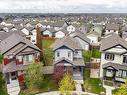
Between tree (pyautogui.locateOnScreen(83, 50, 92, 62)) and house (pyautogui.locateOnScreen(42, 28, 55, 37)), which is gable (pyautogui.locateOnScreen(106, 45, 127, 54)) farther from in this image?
house (pyautogui.locateOnScreen(42, 28, 55, 37))

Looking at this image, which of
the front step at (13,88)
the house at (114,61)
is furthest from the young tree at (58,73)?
the house at (114,61)

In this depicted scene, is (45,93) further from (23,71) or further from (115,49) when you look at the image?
Answer: (115,49)

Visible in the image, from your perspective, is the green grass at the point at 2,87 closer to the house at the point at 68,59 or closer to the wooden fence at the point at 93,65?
the house at the point at 68,59

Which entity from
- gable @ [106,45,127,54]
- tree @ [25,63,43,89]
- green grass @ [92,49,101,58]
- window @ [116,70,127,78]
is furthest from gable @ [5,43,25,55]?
green grass @ [92,49,101,58]

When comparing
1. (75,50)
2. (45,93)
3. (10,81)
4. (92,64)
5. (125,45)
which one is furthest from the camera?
(92,64)

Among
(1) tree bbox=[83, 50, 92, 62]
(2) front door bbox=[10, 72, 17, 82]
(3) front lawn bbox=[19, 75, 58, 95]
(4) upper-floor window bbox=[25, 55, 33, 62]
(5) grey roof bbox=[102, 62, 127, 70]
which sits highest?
(4) upper-floor window bbox=[25, 55, 33, 62]

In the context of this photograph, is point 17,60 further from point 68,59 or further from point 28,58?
point 68,59

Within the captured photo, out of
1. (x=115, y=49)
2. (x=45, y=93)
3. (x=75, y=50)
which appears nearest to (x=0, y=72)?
(x=45, y=93)
